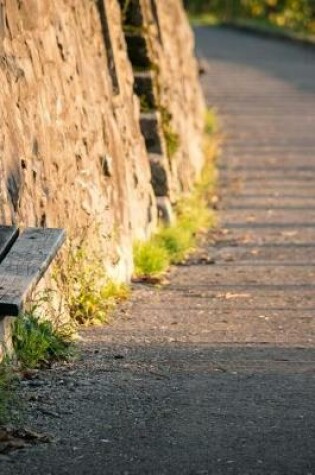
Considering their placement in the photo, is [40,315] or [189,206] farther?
[189,206]

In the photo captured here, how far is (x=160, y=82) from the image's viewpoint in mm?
13070

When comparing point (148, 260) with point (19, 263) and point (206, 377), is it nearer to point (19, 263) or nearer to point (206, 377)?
point (206, 377)

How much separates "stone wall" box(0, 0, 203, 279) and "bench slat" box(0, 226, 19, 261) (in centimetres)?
29

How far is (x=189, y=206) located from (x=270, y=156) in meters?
5.09

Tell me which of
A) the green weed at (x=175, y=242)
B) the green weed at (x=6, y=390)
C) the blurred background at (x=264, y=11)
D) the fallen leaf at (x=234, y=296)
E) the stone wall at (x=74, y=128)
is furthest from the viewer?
the blurred background at (x=264, y=11)

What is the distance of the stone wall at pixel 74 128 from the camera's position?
7.75 meters

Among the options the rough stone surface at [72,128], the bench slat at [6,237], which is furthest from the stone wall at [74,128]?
the bench slat at [6,237]

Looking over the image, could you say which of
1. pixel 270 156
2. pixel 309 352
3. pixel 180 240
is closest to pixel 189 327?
pixel 309 352

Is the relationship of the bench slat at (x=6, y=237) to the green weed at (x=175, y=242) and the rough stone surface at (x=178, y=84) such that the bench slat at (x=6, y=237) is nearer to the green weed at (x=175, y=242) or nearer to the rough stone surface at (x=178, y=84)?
the green weed at (x=175, y=242)

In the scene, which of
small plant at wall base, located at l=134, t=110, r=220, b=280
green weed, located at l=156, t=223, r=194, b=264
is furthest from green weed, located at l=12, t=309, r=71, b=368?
green weed, located at l=156, t=223, r=194, b=264

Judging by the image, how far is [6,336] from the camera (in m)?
6.54

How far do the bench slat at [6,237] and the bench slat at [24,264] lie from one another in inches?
1.0

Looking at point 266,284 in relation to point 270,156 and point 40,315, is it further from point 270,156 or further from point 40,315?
point 270,156

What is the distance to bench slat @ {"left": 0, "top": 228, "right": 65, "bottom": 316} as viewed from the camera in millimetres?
6020
